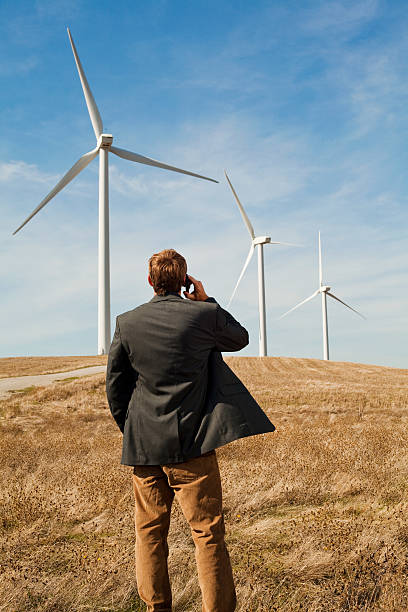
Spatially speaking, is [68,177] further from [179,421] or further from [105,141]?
[179,421]

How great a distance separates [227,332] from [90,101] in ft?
130

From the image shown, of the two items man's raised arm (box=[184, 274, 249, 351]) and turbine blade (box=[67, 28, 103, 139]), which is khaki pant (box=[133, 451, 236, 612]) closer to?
man's raised arm (box=[184, 274, 249, 351])

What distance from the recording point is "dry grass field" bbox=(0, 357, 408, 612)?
11.8 ft

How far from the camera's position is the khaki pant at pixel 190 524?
2807 mm

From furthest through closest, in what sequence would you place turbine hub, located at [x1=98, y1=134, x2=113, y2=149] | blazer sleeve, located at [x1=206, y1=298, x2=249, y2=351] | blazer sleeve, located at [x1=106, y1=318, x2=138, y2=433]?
turbine hub, located at [x1=98, y1=134, x2=113, y2=149]
blazer sleeve, located at [x1=106, y1=318, x2=138, y2=433]
blazer sleeve, located at [x1=206, y1=298, x2=249, y2=351]

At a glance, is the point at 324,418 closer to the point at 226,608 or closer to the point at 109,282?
the point at 226,608

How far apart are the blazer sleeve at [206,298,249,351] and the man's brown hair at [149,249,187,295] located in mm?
244

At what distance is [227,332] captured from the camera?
3098 millimetres

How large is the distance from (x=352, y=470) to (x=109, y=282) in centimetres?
3614

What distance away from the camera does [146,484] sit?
9.92ft

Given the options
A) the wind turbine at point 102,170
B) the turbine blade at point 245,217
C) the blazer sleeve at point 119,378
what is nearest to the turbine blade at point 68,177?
the wind turbine at point 102,170

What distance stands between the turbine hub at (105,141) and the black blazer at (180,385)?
3918cm

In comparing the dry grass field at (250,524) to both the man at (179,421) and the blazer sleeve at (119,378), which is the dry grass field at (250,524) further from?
the blazer sleeve at (119,378)

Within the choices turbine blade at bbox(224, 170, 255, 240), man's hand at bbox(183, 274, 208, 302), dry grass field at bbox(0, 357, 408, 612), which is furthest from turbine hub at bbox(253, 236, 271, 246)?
man's hand at bbox(183, 274, 208, 302)
